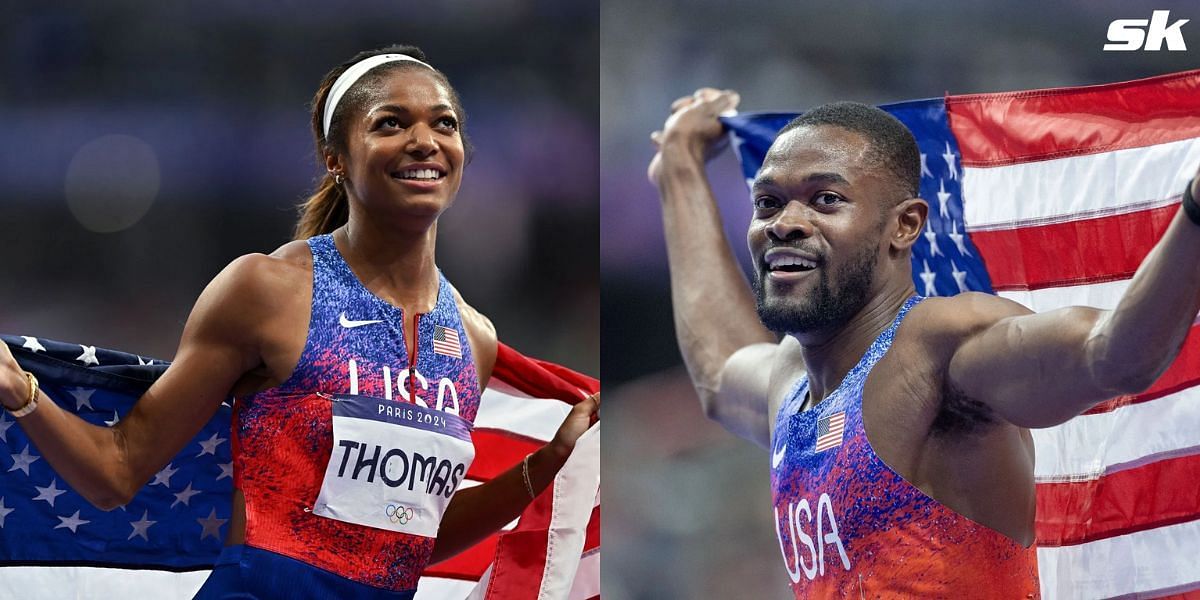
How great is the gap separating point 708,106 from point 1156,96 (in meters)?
1.35

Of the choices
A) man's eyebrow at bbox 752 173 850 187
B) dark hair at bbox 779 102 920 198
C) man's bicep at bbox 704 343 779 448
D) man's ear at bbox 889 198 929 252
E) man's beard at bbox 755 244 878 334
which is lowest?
man's bicep at bbox 704 343 779 448

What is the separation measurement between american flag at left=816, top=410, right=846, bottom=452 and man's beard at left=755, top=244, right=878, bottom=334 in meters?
0.21

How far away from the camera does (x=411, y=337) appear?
9.07 feet

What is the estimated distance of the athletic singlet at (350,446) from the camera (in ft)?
8.55

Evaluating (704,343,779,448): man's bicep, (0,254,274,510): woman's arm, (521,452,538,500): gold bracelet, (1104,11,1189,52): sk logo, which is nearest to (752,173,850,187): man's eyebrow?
(704,343,779,448): man's bicep

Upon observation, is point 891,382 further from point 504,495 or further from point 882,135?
point 504,495

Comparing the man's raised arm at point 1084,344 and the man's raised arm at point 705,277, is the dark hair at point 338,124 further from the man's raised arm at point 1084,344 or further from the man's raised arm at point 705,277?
the man's raised arm at point 1084,344

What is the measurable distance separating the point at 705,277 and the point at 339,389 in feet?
4.88

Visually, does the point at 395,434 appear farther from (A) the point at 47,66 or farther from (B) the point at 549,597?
(A) the point at 47,66

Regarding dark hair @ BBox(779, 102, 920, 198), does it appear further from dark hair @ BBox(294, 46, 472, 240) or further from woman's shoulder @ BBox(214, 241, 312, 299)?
woman's shoulder @ BBox(214, 241, 312, 299)

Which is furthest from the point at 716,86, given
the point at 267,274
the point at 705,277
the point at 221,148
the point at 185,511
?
the point at 267,274

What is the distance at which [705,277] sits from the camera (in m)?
3.78

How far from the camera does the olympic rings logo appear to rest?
267cm

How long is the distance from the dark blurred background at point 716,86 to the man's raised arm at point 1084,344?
3484 mm
